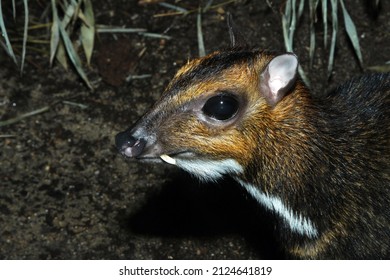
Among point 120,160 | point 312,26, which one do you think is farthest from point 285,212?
point 312,26

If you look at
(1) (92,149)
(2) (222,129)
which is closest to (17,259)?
(1) (92,149)

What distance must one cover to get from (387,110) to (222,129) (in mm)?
1199

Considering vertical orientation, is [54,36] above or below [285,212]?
above

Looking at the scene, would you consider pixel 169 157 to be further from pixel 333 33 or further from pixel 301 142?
pixel 333 33

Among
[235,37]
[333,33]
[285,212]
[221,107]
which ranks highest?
[333,33]

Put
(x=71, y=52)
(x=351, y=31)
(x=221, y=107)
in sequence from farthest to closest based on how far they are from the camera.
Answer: (x=71, y=52), (x=351, y=31), (x=221, y=107)

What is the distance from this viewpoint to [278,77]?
16.0 ft

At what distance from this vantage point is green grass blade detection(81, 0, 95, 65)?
7371mm

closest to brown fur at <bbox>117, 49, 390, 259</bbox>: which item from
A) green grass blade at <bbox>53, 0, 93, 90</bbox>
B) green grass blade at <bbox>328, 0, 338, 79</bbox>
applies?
green grass blade at <bbox>328, 0, 338, 79</bbox>

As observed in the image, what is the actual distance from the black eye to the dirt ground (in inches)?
39.0

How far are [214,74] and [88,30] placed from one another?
2783 millimetres

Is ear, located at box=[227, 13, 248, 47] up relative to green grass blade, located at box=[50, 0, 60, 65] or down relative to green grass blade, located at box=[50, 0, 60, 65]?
down

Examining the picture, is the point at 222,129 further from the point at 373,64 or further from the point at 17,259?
the point at 373,64

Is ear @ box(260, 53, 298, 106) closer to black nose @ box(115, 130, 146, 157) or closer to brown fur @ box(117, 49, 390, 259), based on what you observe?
brown fur @ box(117, 49, 390, 259)
